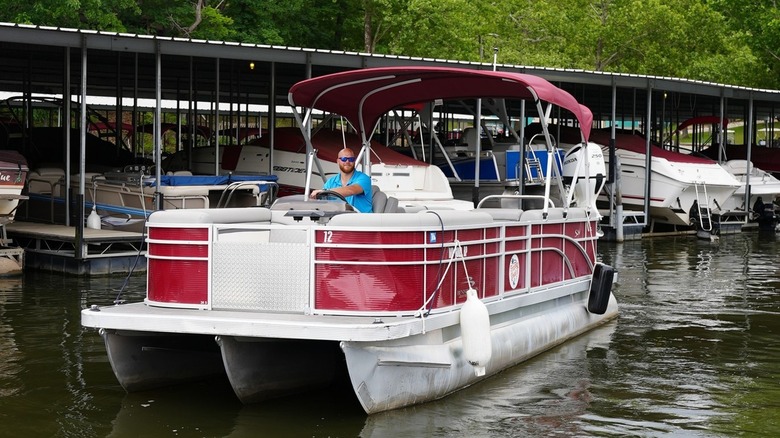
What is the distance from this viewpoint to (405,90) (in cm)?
1115

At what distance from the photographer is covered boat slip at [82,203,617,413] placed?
764 cm

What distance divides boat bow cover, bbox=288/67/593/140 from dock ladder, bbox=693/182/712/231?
1414 centimetres

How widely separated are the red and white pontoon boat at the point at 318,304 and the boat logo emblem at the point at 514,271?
16 cm

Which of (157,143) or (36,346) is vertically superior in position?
(157,143)

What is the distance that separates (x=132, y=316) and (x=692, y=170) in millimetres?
19335

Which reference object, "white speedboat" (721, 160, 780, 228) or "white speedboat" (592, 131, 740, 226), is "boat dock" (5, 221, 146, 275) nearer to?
"white speedboat" (592, 131, 740, 226)

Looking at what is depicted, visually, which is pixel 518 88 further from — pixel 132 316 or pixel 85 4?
pixel 85 4

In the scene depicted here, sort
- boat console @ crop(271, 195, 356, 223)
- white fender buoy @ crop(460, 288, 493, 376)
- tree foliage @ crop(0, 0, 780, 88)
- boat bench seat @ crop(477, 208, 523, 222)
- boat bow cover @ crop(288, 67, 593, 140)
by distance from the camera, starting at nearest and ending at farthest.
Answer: white fender buoy @ crop(460, 288, 493, 376) → boat console @ crop(271, 195, 356, 223) → boat bench seat @ crop(477, 208, 523, 222) → boat bow cover @ crop(288, 67, 593, 140) → tree foliage @ crop(0, 0, 780, 88)

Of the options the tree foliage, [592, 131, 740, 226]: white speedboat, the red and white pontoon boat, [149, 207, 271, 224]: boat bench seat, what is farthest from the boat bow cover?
the tree foliage

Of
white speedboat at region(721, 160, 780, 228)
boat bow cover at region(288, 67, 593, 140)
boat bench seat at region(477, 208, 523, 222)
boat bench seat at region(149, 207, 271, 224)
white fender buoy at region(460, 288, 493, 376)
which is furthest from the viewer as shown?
white speedboat at region(721, 160, 780, 228)

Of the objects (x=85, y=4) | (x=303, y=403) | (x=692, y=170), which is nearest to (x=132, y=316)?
(x=303, y=403)

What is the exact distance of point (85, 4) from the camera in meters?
30.5

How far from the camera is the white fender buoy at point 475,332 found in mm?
8070

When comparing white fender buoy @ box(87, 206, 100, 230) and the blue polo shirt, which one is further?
white fender buoy @ box(87, 206, 100, 230)
